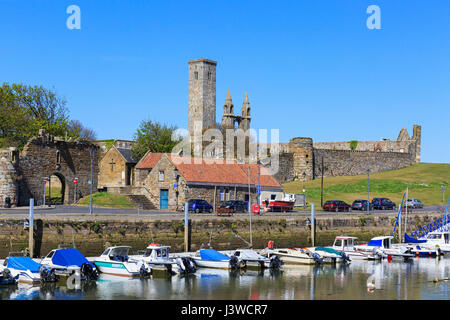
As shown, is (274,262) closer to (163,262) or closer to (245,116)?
(163,262)

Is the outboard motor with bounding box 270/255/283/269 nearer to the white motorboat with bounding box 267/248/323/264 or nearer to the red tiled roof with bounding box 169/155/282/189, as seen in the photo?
the white motorboat with bounding box 267/248/323/264

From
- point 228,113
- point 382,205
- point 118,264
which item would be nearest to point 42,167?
point 118,264

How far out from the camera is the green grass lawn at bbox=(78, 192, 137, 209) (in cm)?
6231

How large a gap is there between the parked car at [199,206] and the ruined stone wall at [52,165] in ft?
52.3

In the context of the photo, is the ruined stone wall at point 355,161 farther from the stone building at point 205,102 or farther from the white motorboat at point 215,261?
the white motorboat at point 215,261

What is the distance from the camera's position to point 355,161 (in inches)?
4348

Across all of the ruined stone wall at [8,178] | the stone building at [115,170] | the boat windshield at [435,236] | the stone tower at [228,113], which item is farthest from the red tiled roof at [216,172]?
the stone tower at [228,113]

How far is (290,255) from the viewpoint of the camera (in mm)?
47031

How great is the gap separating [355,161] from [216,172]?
50066 mm

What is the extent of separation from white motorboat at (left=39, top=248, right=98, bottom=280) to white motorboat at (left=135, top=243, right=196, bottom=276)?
389cm

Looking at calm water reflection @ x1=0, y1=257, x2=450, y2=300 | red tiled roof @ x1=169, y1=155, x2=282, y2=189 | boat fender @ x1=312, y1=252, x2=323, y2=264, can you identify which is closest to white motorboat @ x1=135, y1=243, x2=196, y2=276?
calm water reflection @ x1=0, y1=257, x2=450, y2=300

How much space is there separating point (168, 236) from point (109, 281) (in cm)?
1069

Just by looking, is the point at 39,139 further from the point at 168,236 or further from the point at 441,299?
the point at 441,299
